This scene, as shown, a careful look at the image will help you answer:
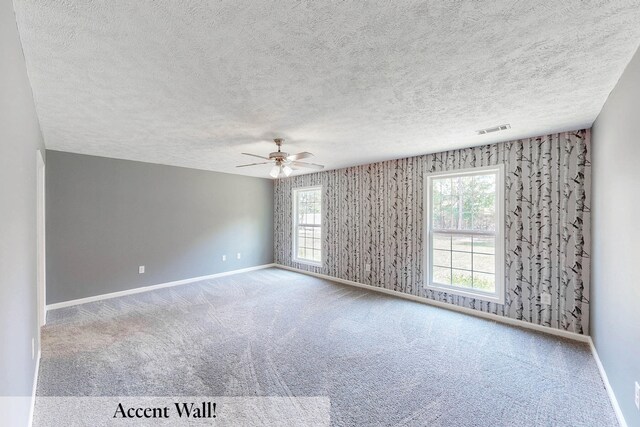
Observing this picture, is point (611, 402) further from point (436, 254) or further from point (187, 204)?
point (187, 204)

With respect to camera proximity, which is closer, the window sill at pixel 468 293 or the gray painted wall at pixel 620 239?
the gray painted wall at pixel 620 239

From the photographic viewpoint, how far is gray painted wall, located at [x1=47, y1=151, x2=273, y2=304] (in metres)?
3.91

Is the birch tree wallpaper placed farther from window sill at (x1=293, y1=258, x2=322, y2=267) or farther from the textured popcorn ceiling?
window sill at (x1=293, y1=258, x2=322, y2=267)

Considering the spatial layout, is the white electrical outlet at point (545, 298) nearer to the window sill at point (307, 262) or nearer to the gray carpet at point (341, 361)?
the gray carpet at point (341, 361)

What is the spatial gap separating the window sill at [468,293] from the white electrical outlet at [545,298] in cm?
40

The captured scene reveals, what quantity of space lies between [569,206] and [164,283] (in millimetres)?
6139

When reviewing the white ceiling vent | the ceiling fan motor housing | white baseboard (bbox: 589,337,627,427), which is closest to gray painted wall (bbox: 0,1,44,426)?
the ceiling fan motor housing

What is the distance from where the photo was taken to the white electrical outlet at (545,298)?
3.14 m

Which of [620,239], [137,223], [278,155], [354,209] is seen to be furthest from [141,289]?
[620,239]

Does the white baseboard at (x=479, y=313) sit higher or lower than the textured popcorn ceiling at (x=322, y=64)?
lower

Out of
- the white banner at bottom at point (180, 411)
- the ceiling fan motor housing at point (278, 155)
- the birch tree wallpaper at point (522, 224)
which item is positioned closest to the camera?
the white banner at bottom at point (180, 411)

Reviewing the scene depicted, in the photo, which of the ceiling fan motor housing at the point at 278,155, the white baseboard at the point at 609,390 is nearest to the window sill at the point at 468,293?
the white baseboard at the point at 609,390

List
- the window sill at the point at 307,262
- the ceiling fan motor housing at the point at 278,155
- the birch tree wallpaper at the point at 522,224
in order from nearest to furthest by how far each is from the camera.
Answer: the birch tree wallpaper at the point at 522,224 < the ceiling fan motor housing at the point at 278,155 < the window sill at the point at 307,262

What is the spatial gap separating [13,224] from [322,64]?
1897 mm
